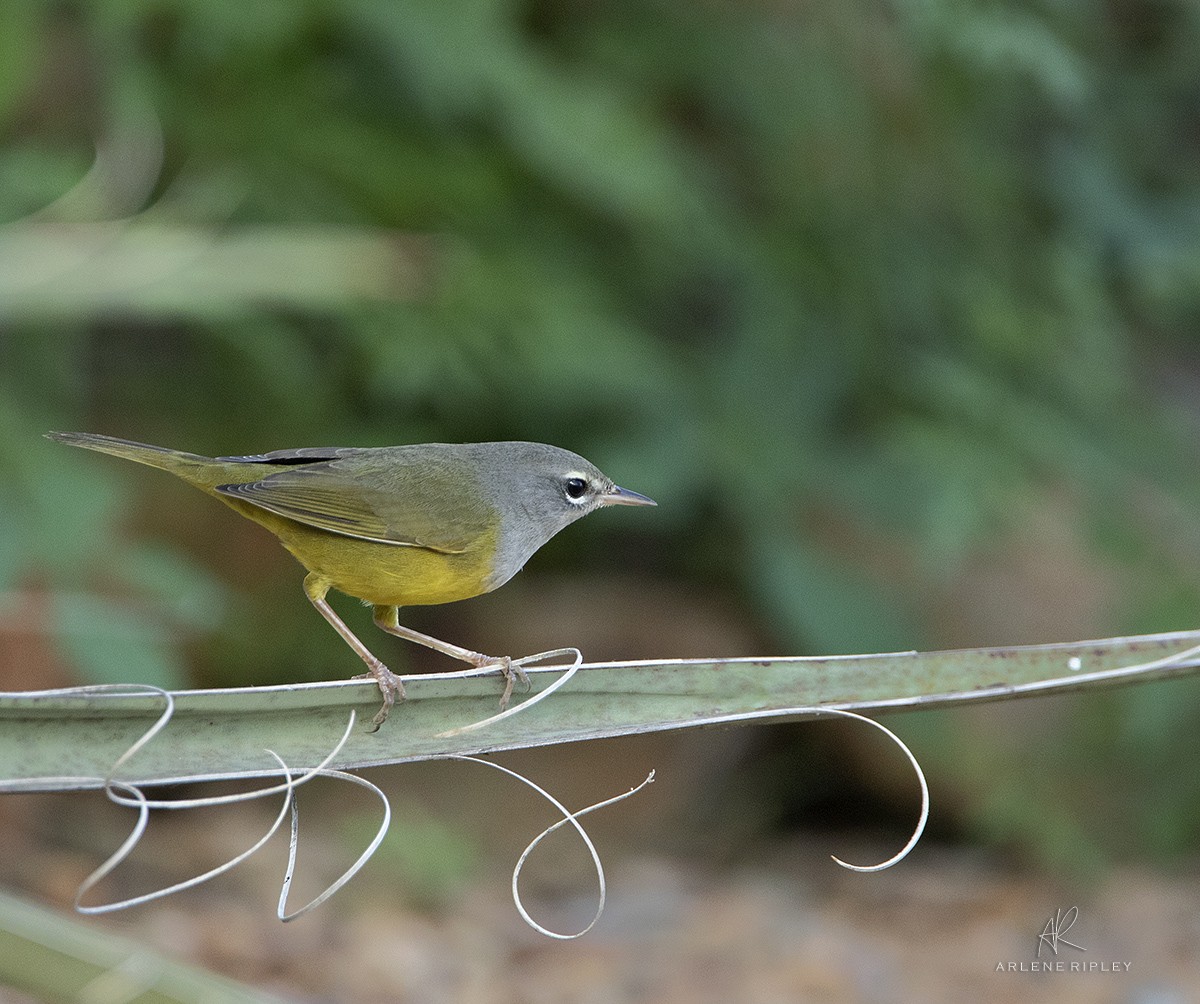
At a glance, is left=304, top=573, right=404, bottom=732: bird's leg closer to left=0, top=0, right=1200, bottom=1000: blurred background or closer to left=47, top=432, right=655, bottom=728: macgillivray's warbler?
left=47, top=432, right=655, bottom=728: macgillivray's warbler

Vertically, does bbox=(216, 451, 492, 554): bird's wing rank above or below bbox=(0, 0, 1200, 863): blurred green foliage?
above

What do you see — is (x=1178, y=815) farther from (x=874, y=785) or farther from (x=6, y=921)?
(x=6, y=921)

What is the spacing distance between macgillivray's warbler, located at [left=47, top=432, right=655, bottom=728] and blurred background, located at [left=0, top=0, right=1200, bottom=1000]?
5.50 feet

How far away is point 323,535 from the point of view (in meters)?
2.05

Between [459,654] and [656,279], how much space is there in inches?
170

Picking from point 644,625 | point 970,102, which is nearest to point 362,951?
point 644,625

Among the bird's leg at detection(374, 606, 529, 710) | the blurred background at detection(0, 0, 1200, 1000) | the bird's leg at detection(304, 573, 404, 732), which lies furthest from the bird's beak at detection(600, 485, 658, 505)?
the blurred background at detection(0, 0, 1200, 1000)

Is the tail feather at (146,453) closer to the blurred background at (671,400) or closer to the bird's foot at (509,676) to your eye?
the bird's foot at (509,676)

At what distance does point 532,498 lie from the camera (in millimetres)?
2066

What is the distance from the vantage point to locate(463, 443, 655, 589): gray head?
6.56 ft

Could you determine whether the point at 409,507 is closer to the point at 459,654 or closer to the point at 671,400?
the point at 459,654

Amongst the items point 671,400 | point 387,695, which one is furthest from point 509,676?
point 671,400

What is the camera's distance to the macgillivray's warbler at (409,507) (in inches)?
77.4

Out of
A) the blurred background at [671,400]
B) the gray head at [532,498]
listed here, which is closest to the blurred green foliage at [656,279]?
the blurred background at [671,400]
